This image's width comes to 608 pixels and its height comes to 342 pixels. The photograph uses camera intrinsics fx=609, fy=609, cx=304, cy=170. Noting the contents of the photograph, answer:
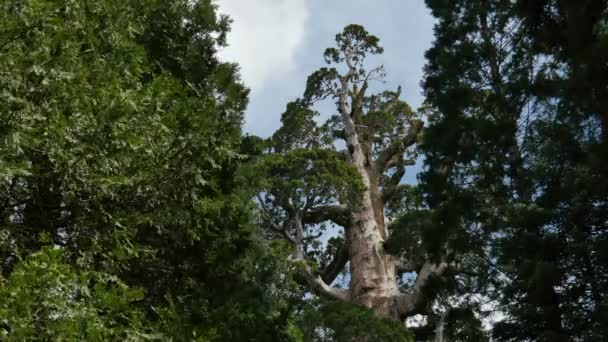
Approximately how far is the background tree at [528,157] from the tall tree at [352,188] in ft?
11.8

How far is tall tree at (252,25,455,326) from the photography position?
574 inches

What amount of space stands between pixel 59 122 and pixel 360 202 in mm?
12135

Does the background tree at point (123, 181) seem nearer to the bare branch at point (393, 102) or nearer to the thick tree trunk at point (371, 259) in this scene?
the thick tree trunk at point (371, 259)

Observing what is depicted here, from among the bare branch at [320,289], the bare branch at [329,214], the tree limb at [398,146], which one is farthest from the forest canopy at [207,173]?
the tree limb at [398,146]

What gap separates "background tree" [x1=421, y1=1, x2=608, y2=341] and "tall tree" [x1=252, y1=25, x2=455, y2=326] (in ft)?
11.8

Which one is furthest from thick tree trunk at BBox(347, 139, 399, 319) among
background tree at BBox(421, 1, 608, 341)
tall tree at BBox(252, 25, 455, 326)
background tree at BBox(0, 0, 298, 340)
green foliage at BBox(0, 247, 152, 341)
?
green foliage at BBox(0, 247, 152, 341)

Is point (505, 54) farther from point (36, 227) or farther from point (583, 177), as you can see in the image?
point (36, 227)

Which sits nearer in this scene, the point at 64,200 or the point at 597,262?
the point at 64,200

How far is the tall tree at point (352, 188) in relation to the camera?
1457 cm

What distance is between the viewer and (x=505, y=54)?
27.1ft

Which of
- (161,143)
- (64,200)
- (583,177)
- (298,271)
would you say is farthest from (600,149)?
(298,271)

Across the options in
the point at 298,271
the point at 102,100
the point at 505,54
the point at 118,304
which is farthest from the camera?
the point at 298,271

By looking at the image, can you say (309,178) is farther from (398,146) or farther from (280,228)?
(398,146)

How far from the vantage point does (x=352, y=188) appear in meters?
16.3
